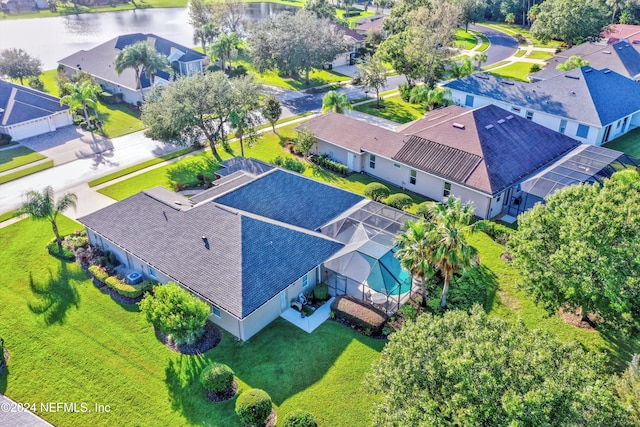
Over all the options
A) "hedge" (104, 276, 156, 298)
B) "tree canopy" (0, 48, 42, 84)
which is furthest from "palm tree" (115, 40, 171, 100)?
"hedge" (104, 276, 156, 298)

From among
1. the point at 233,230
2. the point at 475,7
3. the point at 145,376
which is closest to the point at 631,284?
the point at 233,230

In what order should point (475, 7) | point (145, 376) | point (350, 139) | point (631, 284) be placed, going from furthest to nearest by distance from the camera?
point (475, 7) → point (350, 139) → point (145, 376) → point (631, 284)

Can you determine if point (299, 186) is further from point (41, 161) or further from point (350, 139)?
point (41, 161)

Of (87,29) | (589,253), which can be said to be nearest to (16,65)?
(87,29)

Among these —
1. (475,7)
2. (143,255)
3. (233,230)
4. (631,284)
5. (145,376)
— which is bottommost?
(145,376)

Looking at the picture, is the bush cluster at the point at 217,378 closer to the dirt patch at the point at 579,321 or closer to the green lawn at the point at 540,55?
the dirt patch at the point at 579,321

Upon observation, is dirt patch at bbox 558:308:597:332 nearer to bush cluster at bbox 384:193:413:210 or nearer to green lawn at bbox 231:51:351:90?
bush cluster at bbox 384:193:413:210

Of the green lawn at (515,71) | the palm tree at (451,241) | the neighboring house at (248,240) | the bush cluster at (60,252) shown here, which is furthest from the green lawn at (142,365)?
the green lawn at (515,71)

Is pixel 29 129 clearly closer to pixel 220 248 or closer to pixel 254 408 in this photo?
pixel 220 248
